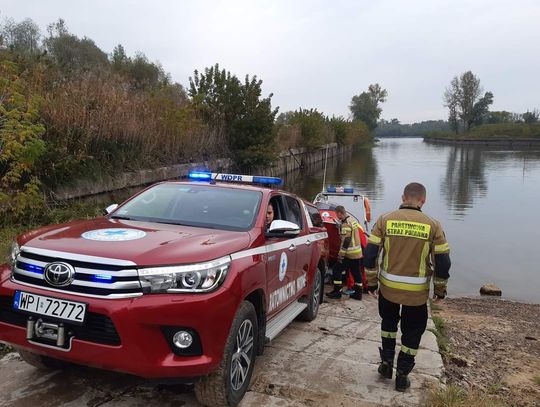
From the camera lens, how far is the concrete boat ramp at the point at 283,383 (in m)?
3.91

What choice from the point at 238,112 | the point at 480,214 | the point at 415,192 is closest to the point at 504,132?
the point at 480,214

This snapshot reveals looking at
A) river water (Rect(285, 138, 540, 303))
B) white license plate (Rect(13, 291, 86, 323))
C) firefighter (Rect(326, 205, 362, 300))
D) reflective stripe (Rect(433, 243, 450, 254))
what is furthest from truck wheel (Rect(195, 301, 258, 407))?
river water (Rect(285, 138, 540, 303))

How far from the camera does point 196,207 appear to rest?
4.88 m

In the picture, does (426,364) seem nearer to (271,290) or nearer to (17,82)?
(271,290)

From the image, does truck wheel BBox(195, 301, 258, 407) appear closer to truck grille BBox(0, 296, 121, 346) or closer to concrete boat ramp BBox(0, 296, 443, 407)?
concrete boat ramp BBox(0, 296, 443, 407)

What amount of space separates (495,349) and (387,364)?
2779 millimetres

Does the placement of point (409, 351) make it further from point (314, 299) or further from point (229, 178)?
point (229, 178)

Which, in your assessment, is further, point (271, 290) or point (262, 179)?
point (262, 179)

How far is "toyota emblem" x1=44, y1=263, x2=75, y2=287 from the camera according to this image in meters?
3.31

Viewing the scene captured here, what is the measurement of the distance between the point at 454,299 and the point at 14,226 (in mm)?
9065

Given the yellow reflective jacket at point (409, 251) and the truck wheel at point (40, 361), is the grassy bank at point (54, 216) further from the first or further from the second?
the yellow reflective jacket at point (409, 251)

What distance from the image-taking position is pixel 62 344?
3301 mm

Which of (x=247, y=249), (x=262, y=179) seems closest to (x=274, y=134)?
(x=262, y=179)

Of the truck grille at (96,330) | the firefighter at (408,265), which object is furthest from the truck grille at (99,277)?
the firefighter at (408,265)
